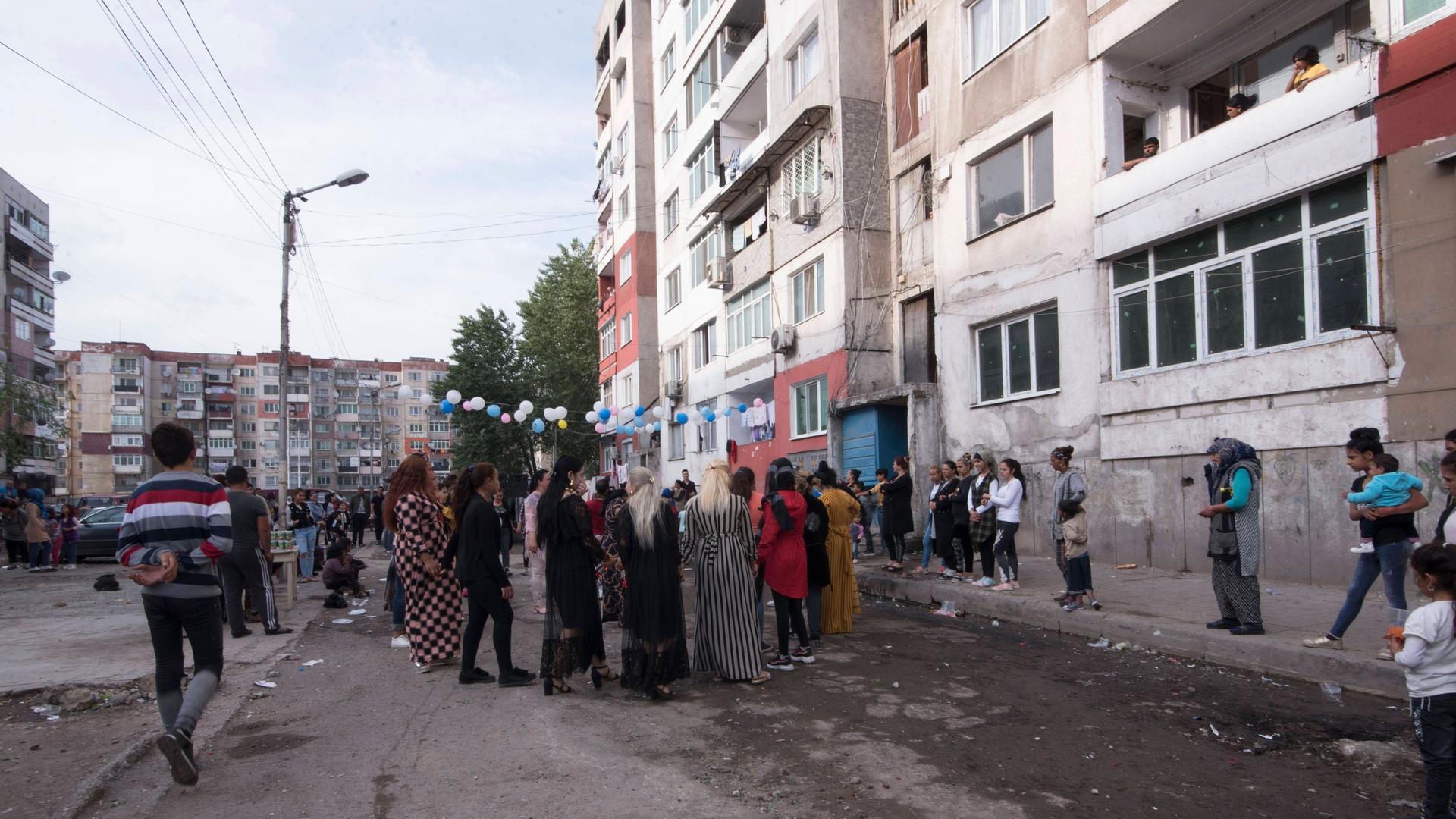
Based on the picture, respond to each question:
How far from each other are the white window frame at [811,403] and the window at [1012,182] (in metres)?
6.09

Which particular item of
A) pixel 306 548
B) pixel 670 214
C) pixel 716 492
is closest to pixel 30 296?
pixel 670 214

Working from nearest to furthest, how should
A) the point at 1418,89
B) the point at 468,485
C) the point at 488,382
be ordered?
the point at 468,485 → the point at 1418,89 → the point at 488,382

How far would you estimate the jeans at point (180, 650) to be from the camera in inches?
189

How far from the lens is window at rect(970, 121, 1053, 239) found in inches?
605

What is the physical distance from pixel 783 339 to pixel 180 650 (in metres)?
19.0

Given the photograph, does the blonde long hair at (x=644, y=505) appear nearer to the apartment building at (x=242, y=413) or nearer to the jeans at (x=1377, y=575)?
the jeans at (x=1377, y=575)

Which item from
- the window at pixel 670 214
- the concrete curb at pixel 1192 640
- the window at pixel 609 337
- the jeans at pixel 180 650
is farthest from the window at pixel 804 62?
the jeans at pixel 180 650

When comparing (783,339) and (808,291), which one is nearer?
(808,291)

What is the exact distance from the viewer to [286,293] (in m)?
22.0

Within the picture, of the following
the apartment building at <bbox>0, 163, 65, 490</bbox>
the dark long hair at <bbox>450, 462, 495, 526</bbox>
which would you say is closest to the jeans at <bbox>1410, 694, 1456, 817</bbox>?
the dark long hair at <bbox>450, 462, 495, 526</bbox>

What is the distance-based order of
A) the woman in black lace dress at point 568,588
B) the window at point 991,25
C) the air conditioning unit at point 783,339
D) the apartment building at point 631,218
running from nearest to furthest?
the woman in black lace dress at point 568,588, the window at point 991,25, the air conditioning unit at point 783,339, the apartment building at point 631,218

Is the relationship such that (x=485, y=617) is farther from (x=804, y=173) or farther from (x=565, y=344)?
(x=565, y=344)

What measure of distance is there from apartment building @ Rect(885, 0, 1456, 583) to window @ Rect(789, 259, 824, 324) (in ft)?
12.5

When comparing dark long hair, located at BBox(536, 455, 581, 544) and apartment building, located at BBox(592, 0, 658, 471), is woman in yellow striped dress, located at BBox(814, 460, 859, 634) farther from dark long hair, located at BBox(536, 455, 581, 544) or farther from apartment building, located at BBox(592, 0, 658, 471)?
apartment building, located at BBox(592, 0, 658, 471)
